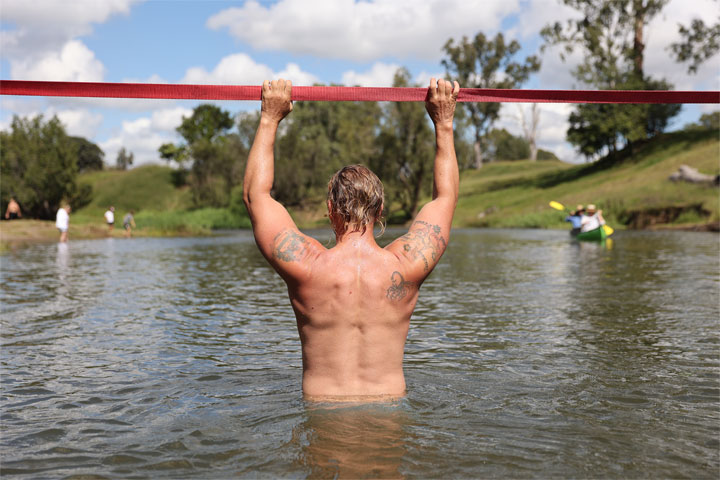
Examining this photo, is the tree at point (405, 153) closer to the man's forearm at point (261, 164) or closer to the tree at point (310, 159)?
the tree at point (310, 159)

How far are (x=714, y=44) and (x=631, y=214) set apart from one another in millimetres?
22095

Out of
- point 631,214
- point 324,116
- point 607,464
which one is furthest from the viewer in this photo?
point 324,116

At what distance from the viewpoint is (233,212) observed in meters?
67.8

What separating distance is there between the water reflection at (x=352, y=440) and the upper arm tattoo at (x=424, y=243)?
1.04 metres

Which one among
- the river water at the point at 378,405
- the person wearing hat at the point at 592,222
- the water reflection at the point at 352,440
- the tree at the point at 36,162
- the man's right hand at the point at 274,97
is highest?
the tree at the point at 36,162

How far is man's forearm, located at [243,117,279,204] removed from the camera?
4.24 m

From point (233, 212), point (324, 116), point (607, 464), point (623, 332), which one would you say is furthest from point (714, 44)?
point (607, 464)

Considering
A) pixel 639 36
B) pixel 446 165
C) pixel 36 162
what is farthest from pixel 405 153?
pixel 446 165

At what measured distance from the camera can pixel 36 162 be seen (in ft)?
196

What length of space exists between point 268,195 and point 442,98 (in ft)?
4.01

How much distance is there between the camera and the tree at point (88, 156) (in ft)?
403

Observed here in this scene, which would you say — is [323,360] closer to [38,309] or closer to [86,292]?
[38,309]

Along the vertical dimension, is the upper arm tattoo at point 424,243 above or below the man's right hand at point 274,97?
below

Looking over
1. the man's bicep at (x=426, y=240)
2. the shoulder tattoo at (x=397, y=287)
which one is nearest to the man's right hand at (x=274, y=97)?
the man's bicep at (x=426, y=240)
